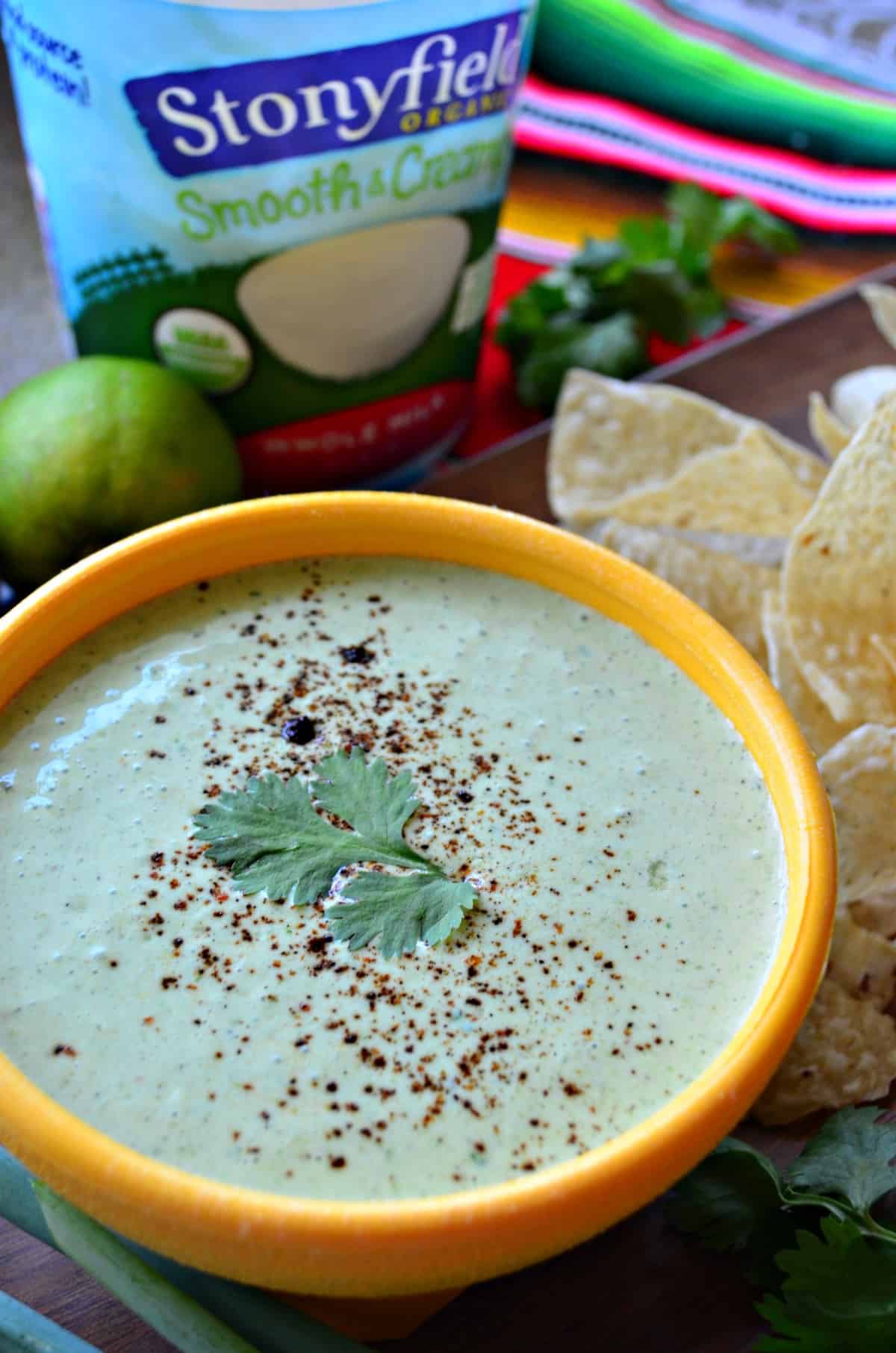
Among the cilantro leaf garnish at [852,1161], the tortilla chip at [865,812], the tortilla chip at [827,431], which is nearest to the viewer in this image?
the cilantro leaf garnish at [852,1161]

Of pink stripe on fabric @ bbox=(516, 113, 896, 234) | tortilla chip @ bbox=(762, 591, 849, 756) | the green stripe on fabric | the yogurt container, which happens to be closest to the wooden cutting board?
tortilla chip @ bbox=(762, 591, 849, 756)

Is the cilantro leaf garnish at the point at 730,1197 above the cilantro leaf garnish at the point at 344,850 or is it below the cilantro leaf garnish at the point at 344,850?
below

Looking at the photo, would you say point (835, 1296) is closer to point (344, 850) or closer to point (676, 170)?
point (344, 850)

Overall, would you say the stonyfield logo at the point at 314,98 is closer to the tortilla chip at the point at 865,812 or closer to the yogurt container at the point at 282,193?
the yogurt container at the point at 282,193

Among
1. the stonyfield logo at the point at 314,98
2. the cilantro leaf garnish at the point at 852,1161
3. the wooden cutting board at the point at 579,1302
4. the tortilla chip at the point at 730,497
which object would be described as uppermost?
the stonyfield logo at the point at 314,98

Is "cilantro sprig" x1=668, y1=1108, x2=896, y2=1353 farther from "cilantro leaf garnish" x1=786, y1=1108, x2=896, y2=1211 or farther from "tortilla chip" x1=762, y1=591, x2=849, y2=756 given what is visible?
"tortilla chip" x1=762, y1=591, x2=849, y2=756

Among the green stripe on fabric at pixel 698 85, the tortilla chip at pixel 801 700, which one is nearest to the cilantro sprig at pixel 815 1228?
the tortilla chip at pixel 801 700

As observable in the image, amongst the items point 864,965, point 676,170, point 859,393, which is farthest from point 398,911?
point 676,170

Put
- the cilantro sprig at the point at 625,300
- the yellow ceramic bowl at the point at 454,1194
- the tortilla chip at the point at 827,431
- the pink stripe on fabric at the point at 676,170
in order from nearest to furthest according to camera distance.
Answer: the yellow ceramic bowl at the point at 454,1194 → the tortilla chip at the point at 827,431 → the cilantro sprig at the point at 625,300 → the pink stripe on fabric at the point at 676,170
